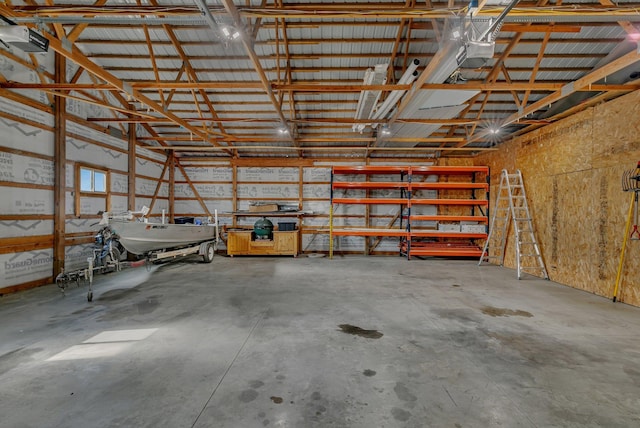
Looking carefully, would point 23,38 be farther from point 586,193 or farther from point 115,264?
point 586,193

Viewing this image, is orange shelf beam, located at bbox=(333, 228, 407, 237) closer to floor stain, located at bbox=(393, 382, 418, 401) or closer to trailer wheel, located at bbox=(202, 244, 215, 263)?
trailer wheel, located at bbox=(202, 244, 215, 263)

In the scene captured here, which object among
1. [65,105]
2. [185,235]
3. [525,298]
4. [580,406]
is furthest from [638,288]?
[65,105]

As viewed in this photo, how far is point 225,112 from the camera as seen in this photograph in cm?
807

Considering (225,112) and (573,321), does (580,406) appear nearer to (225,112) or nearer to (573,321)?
(573,321)

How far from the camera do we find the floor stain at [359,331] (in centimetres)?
308

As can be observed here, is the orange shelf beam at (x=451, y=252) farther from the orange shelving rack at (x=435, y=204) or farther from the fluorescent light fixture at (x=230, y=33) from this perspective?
the fluorescent light fixture at (x=230, y=33)

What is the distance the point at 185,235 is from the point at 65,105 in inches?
146

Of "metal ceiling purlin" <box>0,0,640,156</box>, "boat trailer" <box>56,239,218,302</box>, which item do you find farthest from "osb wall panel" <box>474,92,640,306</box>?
"boat trailer" <box>56,239,218,302</box>

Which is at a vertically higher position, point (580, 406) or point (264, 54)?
point (264, 54)

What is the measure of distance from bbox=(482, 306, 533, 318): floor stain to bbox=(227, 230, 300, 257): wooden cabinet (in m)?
5.99

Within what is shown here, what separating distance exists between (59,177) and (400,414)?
24.1 feet

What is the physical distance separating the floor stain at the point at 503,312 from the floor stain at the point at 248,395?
3.37m

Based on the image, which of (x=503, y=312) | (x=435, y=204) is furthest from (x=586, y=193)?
(x=435, y=204)

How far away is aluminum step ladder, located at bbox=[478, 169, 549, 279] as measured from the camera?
6.23m
